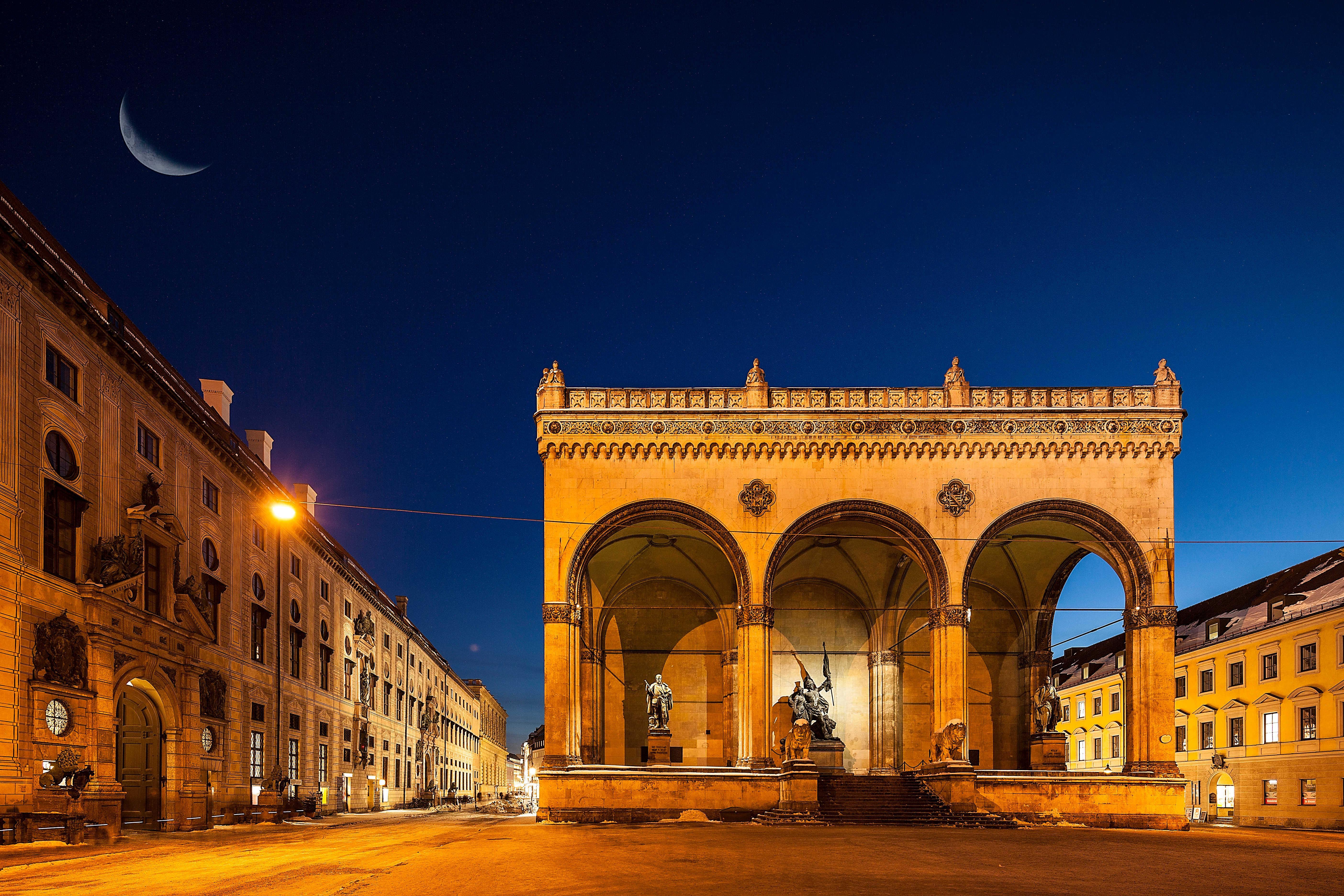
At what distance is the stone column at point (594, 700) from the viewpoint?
37562 mm

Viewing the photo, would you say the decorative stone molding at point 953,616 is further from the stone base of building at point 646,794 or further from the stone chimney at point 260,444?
the stone chimney at point 260,444

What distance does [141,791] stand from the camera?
1093 inches

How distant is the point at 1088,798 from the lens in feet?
100

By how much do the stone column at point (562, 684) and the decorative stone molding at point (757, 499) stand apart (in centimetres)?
634

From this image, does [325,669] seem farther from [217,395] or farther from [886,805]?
[886,805]

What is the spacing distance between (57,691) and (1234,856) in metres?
23.3

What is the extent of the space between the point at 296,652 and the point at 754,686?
1853 cm

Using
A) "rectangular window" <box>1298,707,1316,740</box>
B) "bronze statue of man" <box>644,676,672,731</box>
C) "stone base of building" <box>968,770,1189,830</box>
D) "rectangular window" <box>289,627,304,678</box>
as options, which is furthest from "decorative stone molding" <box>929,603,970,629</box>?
"rectangular window" <box>289,627,304,678</box>

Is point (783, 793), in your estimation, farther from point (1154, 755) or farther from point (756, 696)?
point (1154, 755)

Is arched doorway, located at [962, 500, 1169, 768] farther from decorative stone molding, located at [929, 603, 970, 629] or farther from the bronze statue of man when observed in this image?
the bronze statue of man

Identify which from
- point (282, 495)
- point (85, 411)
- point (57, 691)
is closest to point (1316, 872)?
point (57, 691)

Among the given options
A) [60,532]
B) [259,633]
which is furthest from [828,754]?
[60,532]

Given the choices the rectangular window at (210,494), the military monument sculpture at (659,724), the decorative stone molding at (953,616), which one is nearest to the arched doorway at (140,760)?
the rectangular window at (210,494)

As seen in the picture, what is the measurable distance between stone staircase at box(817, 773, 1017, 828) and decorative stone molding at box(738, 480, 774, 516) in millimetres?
8482
